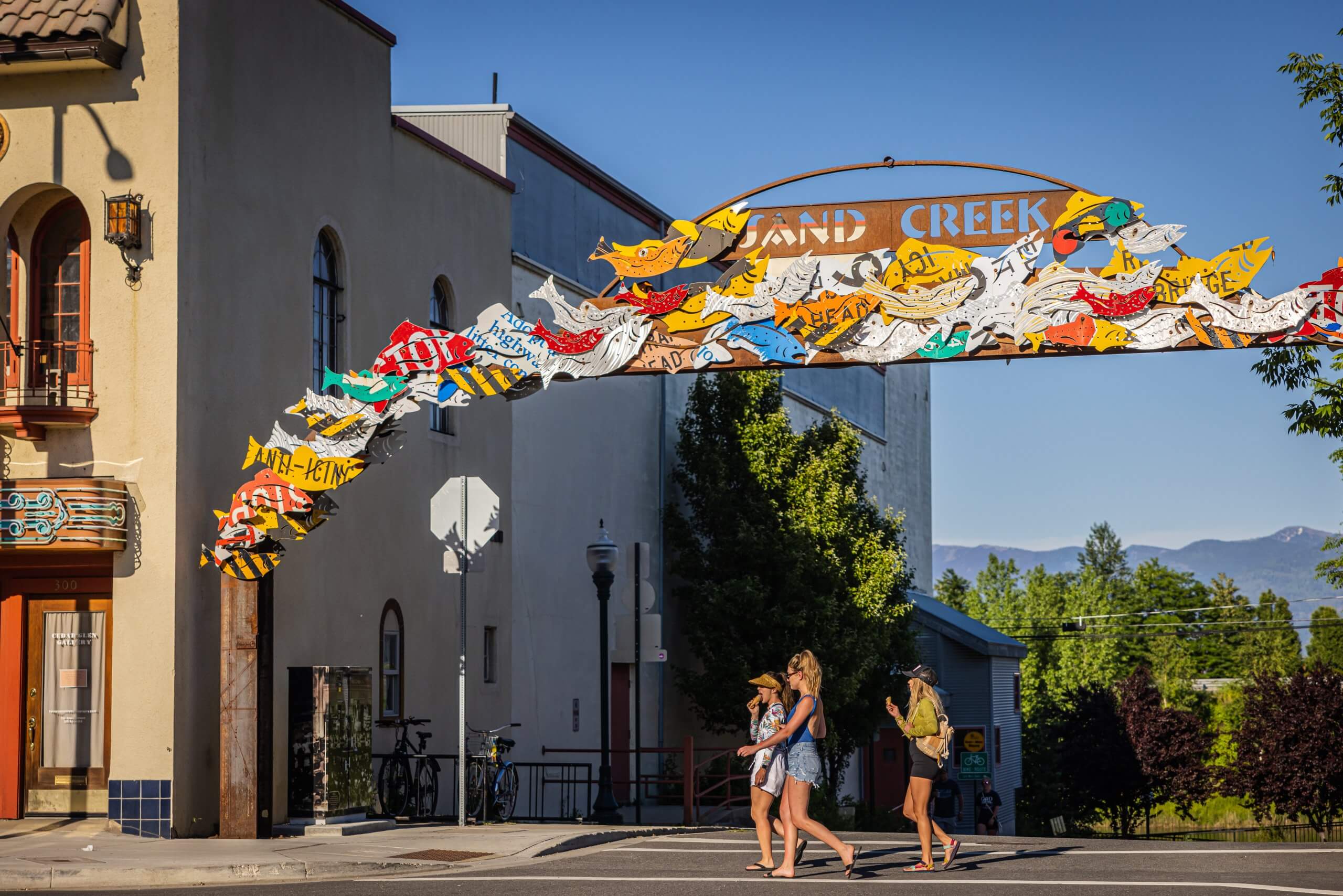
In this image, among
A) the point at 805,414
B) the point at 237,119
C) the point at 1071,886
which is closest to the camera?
the point at 1071,886

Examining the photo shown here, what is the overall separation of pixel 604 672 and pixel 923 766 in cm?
695

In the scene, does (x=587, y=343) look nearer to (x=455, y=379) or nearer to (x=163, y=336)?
(x=455, y=379)

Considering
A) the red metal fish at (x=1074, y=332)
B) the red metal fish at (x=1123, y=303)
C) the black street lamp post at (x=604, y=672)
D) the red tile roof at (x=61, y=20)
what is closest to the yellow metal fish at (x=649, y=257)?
the red metal fish at (x=1074, y=332)

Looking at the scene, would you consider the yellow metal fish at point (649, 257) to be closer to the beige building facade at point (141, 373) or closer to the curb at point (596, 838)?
the beige building facade at point (141, 373)

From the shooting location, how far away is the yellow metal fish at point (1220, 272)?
15.3 meters

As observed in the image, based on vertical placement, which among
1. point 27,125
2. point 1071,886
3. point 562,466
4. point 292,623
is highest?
point 27,125

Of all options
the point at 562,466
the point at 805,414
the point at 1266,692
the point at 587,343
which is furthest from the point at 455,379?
the point at 1266,692

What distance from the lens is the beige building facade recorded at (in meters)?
16.6

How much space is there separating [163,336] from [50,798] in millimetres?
4880

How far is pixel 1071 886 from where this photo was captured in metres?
12.2

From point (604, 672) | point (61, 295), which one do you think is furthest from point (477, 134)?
point (604, 672)

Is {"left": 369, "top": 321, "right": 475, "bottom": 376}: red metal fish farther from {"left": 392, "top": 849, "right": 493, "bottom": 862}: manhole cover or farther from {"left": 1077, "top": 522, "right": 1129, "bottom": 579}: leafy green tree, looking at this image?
{"left": 1077, "top": 522, "right": 1129, "bottom": 579}: leafy green tree

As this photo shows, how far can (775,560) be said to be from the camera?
96.1 feet

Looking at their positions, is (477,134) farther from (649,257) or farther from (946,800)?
(946,800)
